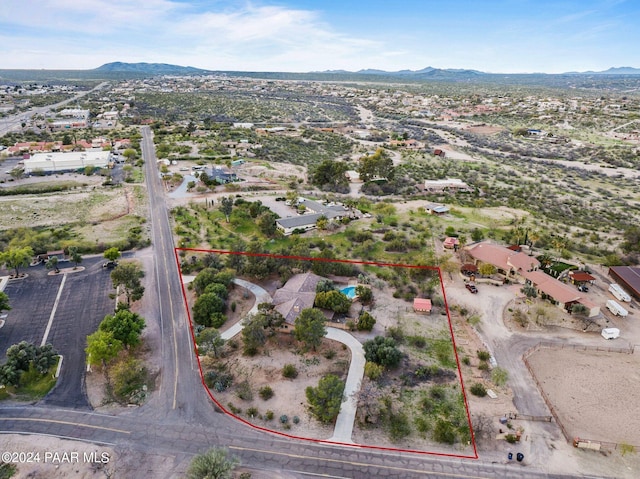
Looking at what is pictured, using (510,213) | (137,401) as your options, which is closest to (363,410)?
Answer: (137,401)

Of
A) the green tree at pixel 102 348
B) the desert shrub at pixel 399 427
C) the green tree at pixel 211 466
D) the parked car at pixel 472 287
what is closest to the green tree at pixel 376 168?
the parked car at pixel 472 287

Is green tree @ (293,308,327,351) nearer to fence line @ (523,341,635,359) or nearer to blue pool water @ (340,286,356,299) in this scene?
blue pool water @ (340,286,356,299)

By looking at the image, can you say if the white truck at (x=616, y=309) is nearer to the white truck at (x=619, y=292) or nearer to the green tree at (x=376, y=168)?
the white truck at (x=619, y=292)

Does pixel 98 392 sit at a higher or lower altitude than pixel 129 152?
lower

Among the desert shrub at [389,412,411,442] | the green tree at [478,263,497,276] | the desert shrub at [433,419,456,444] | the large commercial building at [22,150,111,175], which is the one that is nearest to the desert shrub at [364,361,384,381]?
the desert shrub at [389,412,411,442]

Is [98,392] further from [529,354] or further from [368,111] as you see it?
[368,111]
